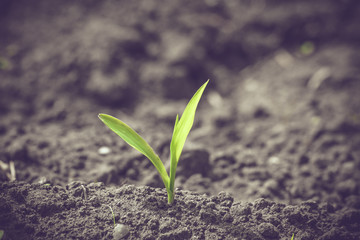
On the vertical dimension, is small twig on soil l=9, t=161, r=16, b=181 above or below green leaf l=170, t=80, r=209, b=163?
above

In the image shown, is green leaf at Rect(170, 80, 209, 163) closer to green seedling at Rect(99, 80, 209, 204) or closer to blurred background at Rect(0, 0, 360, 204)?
green seedling at Rect(99, 80, 209, 204)

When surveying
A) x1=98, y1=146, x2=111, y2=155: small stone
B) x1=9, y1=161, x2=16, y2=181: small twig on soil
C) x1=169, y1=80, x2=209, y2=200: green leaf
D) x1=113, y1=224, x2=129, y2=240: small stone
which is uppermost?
x1=98, y1=146, x2=111, y2=155: small stone

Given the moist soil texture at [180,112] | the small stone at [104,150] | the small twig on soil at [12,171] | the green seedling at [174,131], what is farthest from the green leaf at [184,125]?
the small twig on soil at [12,171]

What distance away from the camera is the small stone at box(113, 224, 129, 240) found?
1.02m

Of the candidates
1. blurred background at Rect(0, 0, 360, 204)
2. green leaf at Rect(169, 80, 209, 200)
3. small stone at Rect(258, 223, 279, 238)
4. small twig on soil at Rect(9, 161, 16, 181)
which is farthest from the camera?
blurred background at Rect(0, 0, 360, 204)

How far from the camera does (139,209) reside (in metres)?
1.10

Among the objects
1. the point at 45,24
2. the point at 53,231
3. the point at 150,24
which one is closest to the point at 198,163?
the point at 53,231

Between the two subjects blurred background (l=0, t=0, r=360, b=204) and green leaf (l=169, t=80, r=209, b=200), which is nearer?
green leaf (l=169, t=80, r=209, b=200)

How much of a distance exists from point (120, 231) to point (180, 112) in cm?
109

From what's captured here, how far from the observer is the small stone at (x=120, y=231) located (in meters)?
1.02

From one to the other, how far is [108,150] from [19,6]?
1.81 meters

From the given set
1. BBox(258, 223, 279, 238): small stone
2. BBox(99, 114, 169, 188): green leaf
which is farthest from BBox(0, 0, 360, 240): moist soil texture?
BBox(99, 114, 169, 188): green leaf

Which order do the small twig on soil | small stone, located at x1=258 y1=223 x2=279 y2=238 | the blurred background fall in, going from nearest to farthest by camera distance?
1. small stone, located at x1=258 y1=223 x2=279 y2=238
2. the small twig on soil
3. the blurred background

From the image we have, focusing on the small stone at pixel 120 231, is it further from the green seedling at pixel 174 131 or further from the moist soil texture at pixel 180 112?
the green seedling at pixel 174 131
